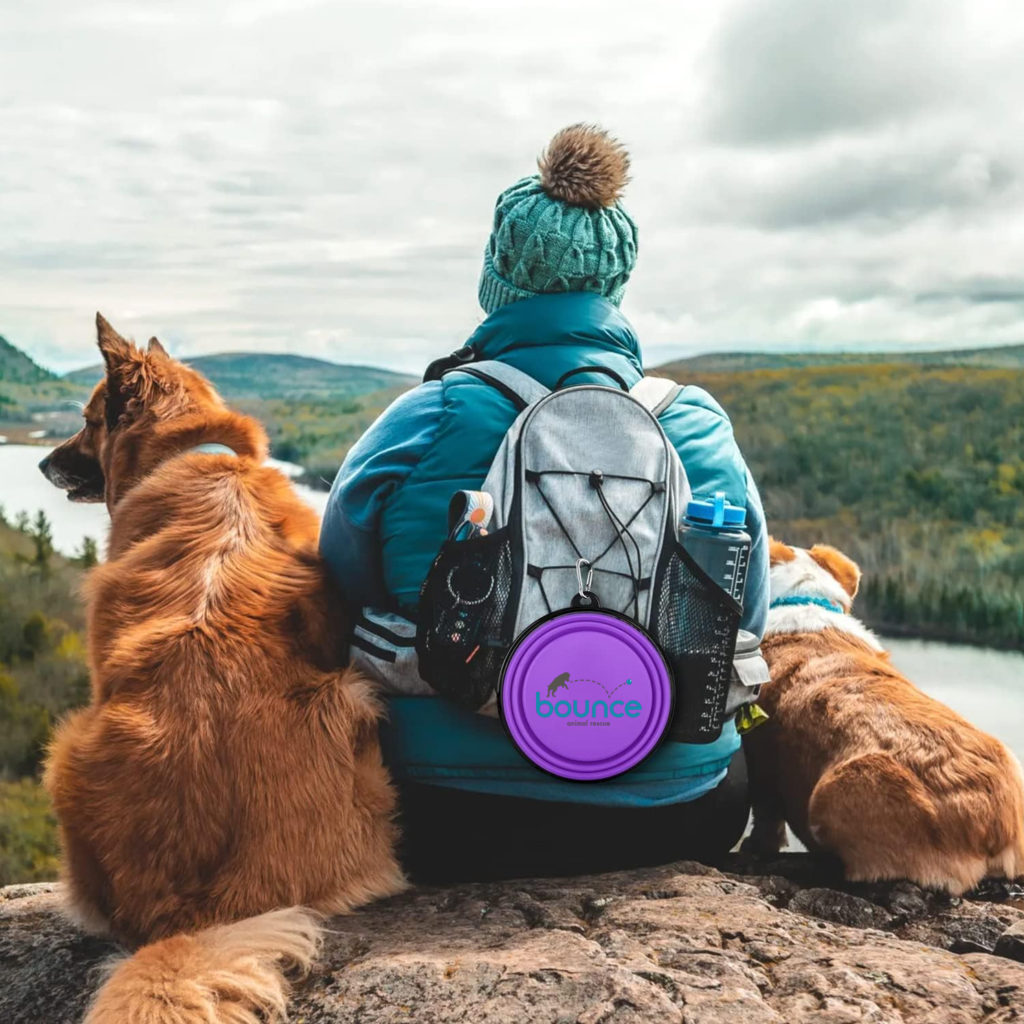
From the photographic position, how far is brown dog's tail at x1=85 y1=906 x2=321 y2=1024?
336 cm

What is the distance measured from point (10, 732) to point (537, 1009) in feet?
128

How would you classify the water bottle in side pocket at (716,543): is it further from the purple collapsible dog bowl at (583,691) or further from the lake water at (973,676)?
the lake water at (973,676)

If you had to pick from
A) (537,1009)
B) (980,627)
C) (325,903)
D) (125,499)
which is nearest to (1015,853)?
(537,1009)

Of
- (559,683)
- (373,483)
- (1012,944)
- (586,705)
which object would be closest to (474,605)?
(559,683)

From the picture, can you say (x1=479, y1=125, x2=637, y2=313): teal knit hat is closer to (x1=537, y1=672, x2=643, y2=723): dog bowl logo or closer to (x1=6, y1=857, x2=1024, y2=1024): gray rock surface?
(x1=537, y1=672, x2=643, y2=723): dog bowl logo

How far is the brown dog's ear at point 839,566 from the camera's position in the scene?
259 inches

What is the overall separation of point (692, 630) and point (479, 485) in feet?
2.96

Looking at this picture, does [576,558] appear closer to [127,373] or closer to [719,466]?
[719,466]

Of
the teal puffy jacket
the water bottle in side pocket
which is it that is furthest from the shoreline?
the water bottle in side pocket

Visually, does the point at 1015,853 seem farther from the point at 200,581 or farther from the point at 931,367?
the point at 931,367

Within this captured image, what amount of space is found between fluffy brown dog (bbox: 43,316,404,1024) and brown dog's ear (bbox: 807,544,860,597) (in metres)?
3.39

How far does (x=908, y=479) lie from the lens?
46.6 metres

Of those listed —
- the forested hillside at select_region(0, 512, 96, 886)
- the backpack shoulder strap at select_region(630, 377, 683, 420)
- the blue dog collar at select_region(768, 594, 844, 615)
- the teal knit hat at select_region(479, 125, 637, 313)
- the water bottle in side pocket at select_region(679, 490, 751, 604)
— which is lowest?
the forested hillside at select_region(0, 512, 96, 886)

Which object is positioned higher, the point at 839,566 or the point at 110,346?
the point at 110,346
